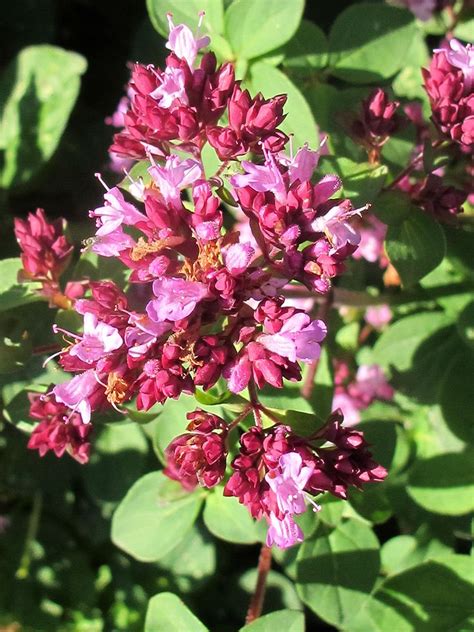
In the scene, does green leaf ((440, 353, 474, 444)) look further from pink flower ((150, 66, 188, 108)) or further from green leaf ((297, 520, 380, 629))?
pink flower ((150, 66, 188, 108))

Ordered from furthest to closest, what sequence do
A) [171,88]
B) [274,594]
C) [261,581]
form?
[274,594] < [261,581] < [171,88]

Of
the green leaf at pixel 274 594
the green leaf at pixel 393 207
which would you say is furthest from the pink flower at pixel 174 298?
the green leaf at pixel 274 594

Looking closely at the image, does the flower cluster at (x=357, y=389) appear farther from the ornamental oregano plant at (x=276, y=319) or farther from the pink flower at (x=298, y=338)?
the pink flower at (x=298, y=338)

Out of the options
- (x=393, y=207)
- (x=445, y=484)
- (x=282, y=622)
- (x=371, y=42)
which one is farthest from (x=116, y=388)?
(x=371, y=42)

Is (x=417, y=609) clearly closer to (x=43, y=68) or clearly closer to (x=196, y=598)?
(x=196, y=598)

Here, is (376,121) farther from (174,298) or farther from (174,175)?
(174,298)

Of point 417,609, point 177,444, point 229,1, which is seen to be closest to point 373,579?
point 417,609
